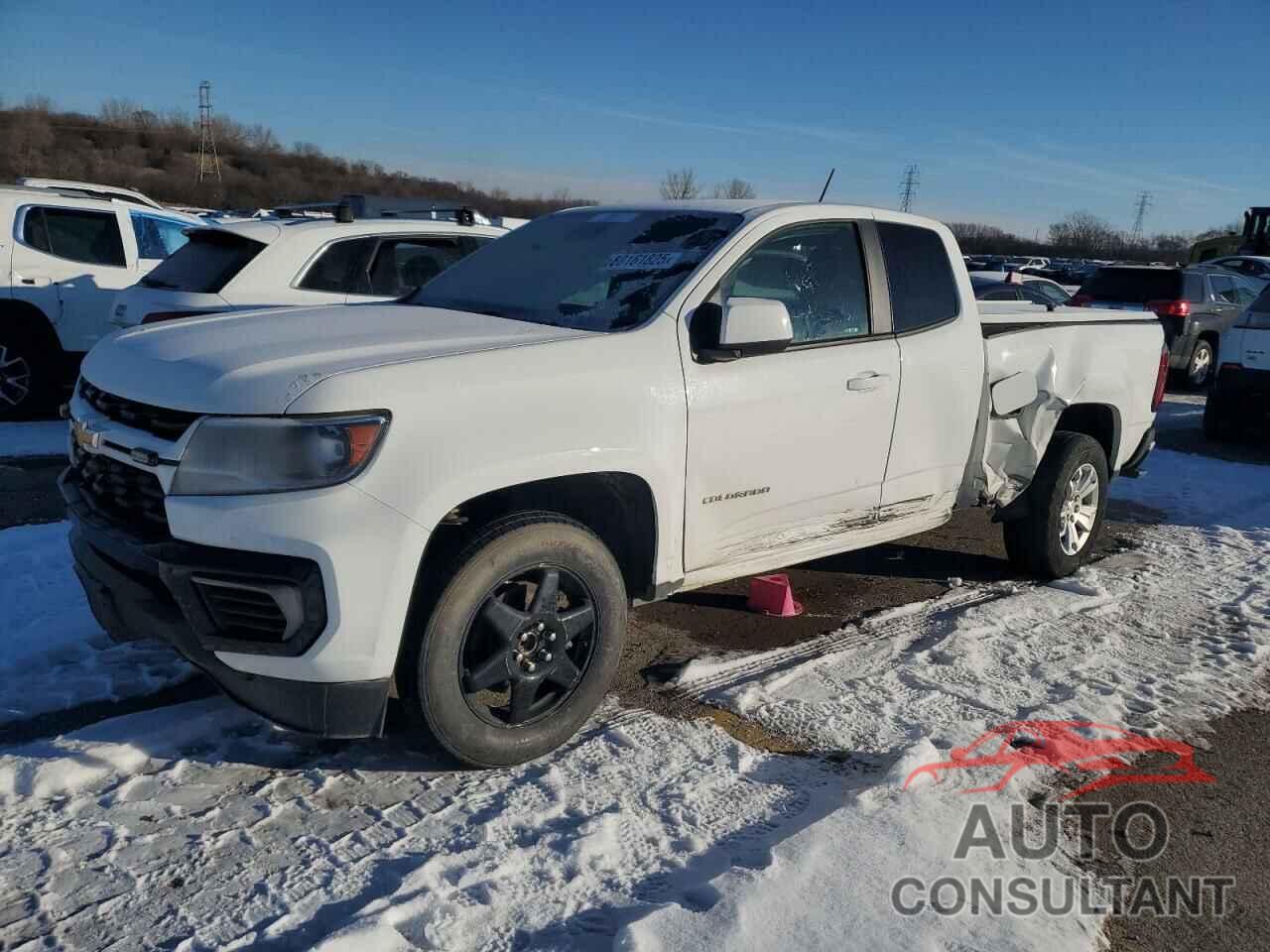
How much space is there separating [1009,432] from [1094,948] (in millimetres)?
2994

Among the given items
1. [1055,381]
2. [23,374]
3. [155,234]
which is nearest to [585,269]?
[1055,381]

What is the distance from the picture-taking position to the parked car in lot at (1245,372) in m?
9.78

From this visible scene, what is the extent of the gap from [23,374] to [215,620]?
695 centimetres

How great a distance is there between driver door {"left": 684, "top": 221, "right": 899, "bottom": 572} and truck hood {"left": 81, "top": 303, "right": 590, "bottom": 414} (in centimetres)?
65

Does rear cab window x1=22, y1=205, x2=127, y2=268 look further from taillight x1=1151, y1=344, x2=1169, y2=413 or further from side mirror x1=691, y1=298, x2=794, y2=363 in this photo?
taillight x1=1151, y1=344, x2=1169, y2=413

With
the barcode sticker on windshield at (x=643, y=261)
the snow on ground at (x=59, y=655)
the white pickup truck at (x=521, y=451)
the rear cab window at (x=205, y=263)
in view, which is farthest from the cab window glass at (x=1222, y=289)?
the snow on ground at (x=59, y=655)

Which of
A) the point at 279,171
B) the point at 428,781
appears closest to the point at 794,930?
the point at 428,781

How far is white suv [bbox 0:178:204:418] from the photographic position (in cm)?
844

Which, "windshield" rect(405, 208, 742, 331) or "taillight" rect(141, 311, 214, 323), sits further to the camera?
"taillight" rect(141, 311, 214, 323)

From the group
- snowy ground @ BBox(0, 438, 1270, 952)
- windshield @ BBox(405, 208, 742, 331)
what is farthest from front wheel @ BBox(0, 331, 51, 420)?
windshield @ BBox(405, 208, 742, 331)

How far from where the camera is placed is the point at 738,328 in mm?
3570

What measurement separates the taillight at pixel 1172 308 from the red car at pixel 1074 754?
487 inches

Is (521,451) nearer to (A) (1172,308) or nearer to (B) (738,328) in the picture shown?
(B) (738,328)

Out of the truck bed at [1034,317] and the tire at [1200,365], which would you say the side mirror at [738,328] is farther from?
the tire at [1200,365]
